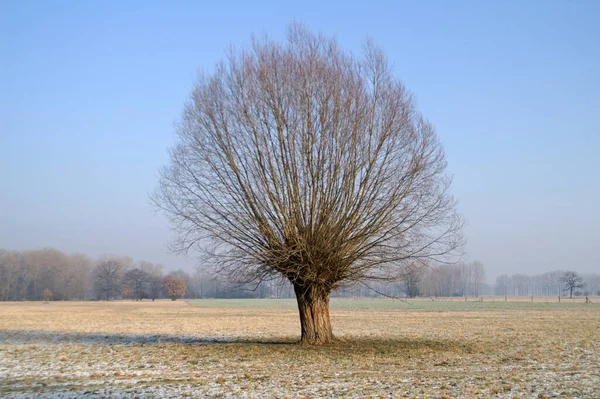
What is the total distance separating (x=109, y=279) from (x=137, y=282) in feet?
28.8

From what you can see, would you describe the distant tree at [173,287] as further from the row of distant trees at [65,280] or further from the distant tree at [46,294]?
the distant tree at [46,294]

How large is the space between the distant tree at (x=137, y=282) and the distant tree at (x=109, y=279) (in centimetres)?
253

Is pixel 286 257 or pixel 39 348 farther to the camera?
pixel 39 348

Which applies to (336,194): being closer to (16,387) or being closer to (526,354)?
(526,354)

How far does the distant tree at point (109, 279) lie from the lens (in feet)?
477

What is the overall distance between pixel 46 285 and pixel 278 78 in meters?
146

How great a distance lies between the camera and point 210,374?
1380 centimetres

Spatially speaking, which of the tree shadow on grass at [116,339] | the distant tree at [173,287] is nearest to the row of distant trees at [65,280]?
the distant tree at [173,287]

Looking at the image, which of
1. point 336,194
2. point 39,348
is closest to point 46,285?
point 39,348

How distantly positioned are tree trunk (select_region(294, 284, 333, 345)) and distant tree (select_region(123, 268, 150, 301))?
132 meters

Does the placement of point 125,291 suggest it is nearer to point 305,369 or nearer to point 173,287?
point 173,287

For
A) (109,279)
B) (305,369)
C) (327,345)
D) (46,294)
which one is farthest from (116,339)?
(109,279)

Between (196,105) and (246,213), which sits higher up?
(196,105)

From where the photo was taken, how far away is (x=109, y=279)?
145 metres
